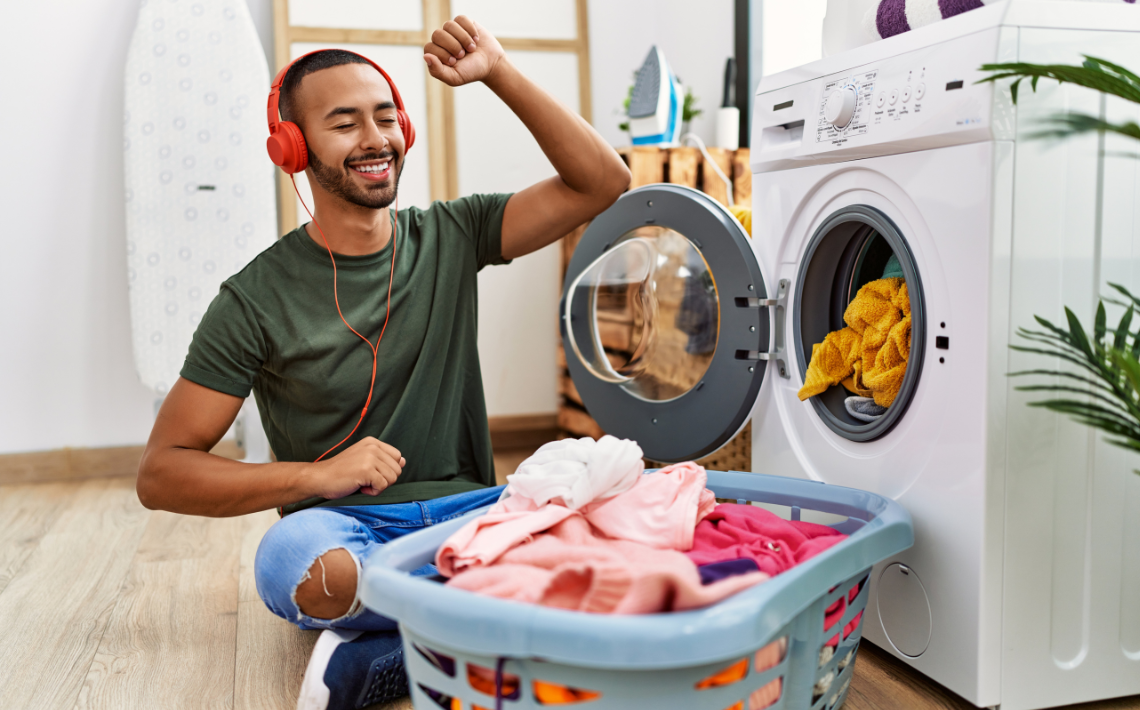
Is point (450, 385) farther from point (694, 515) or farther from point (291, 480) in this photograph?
point (694, 515)

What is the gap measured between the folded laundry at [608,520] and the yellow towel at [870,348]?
309 millimetres

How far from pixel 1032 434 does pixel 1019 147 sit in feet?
1.17

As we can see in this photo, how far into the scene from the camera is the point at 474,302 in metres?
1.52

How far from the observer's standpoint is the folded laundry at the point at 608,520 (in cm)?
98

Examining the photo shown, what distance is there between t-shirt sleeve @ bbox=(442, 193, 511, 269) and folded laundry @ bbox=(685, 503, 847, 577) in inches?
24.8

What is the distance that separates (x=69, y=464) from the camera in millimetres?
2594

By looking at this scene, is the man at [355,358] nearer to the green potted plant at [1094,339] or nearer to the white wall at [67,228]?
the green potted plant at [1094,339]

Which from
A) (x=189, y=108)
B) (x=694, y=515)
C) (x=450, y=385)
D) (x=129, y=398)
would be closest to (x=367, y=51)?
(x=189, y=108)

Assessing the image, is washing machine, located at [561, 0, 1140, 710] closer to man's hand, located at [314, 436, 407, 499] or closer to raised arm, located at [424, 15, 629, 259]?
raised arm, located at [424, 15, 629, 259]

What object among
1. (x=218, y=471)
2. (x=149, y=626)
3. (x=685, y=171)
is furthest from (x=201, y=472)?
(x=685, y=171)

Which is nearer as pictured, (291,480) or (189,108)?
(291,480)

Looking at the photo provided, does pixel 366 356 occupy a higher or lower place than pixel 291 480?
higher

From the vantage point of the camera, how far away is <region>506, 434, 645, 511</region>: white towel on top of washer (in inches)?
42.4

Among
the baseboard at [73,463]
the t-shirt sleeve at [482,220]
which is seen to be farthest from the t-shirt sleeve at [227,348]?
the baseboard at [73,463]
